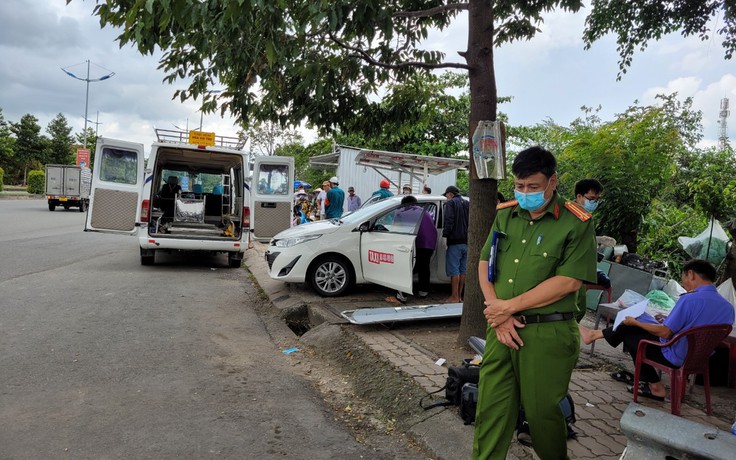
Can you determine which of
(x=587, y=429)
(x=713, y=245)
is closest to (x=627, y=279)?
(x=713, y=245)

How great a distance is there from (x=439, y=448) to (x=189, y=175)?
11.1 metres

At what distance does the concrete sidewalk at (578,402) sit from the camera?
3.42 meters

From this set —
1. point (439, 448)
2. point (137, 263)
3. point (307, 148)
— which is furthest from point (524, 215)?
point (307, 148)

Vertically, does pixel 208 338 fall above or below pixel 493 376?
below

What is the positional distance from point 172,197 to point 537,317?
11257mm

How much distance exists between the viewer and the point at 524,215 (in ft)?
9.14

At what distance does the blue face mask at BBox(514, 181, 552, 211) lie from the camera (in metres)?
2.65

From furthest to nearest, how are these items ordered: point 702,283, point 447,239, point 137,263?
point 137,263 < point 447,239 < point 702,283

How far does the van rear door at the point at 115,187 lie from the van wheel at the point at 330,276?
13.1 ft

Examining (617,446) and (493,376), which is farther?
(617,446)

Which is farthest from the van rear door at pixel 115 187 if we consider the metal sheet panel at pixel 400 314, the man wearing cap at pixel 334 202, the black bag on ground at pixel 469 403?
the black bag on ground at pixel 469 403

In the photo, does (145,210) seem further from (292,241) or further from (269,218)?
(292,241)

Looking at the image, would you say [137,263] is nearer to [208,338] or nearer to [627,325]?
[208,338]

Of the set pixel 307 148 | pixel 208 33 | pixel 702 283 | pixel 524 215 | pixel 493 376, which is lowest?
pixel 493 376
